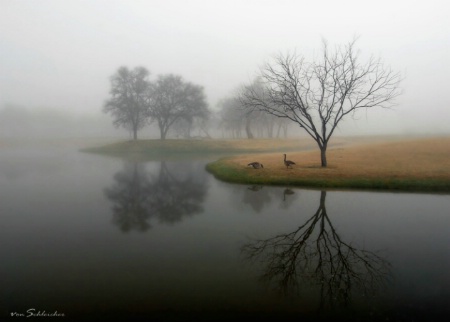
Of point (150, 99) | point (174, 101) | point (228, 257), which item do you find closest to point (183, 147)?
point (174, 101)

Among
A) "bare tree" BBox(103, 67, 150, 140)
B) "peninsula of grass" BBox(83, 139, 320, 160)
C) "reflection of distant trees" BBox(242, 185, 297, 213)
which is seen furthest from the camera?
"bare tree" BBox(103, 67, 150, 140)

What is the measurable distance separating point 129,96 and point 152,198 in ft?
182

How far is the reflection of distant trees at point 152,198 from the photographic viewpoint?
1462cm

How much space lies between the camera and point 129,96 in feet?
225

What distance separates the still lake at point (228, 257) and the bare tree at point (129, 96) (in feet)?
166

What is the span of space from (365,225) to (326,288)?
6.38 metres

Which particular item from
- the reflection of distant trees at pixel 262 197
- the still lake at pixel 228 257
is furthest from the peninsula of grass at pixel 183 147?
the still lake at pixel 228 257

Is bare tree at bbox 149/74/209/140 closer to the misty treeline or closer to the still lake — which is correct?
the misty treeline

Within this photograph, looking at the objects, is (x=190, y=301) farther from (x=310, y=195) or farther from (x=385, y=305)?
(x=310, y=195)

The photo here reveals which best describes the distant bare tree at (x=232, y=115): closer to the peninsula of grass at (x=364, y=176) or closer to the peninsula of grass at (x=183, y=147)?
the peninsula of grass at (x=183, y=147)

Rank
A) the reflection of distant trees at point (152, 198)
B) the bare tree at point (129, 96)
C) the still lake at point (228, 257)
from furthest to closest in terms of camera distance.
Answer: the bare tree at point (129, 96) → the reflection of distant trees at point (152, 198) → the still lake at point (228, 257)

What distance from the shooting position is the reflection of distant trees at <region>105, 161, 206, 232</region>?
1462cm

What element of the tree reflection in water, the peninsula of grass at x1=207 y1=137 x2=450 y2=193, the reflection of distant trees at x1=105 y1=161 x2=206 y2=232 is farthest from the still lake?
the peninsula of grass at x1=207 y1=137 x2=450 y2=193

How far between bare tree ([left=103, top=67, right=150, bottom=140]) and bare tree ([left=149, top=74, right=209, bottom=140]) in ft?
8.32
